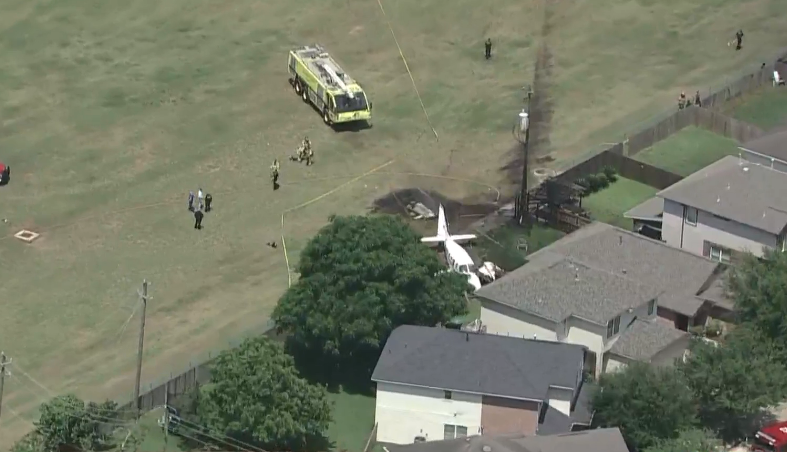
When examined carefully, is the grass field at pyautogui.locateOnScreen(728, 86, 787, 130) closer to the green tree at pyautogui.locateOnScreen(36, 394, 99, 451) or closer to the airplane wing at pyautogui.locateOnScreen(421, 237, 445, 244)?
the airplane wing at pyautogui.locateOnScreen(421, 237, 445, 244)

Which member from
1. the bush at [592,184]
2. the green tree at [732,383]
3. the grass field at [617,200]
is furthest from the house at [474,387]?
the bush at [592,184]

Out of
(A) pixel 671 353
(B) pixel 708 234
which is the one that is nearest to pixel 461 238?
(B) pixel 708 234

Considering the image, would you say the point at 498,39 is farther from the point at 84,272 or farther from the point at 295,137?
the point at 84,272

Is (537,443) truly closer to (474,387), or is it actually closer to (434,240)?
(474,387)

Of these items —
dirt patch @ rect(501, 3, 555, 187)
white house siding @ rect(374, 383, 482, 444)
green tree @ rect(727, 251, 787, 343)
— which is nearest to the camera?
white house siding @ rect(374, 383, 482, 444)

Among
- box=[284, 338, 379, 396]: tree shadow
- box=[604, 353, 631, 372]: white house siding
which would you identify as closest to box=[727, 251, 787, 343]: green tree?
box=[604, 353, 631, 372]: white house siding

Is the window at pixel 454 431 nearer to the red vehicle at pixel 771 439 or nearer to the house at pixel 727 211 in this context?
the red vehicle at pixel 771 439
